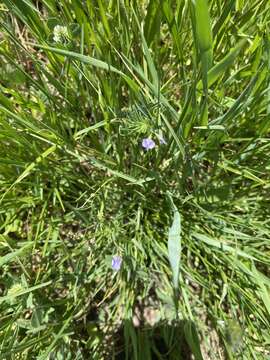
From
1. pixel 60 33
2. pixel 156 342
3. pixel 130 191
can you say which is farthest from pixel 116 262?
pixel 60 33

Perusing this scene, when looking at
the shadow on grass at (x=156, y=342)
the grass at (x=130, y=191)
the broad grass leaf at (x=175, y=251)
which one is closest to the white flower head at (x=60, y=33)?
the grass at (x=130, y=191)

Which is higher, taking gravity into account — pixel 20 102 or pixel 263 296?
pixel 20 102

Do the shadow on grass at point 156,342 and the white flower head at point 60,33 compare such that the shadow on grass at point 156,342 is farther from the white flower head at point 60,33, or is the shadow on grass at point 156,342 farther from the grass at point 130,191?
the white flower head at point 60,33

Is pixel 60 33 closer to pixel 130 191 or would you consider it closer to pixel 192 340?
pixel 130 191

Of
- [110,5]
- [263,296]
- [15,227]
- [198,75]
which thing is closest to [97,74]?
[110,5]

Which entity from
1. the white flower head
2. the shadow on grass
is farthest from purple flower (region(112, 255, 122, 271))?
the white flower head

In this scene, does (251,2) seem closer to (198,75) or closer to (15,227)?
(198,75)

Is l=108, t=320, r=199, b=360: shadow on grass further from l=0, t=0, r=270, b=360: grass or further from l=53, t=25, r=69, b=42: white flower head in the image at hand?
l=53, t=25, r=69, b=42: white flower head

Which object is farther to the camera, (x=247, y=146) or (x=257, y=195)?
(x=257, y=195)
